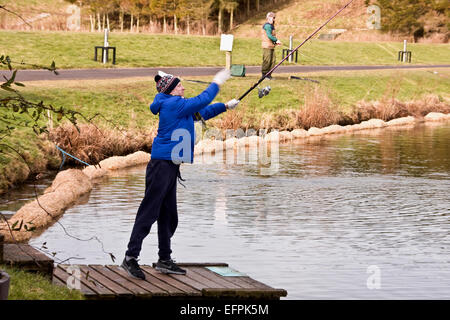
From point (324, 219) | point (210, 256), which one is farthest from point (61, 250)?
point (324, 219)

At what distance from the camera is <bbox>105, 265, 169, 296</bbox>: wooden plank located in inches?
384

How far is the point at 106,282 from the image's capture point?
1010cm

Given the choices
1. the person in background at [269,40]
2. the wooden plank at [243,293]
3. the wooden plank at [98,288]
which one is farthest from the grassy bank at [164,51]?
the wooden plank at [243,293]

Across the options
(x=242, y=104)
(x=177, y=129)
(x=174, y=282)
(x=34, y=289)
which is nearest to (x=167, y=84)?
(x=177, y=129)

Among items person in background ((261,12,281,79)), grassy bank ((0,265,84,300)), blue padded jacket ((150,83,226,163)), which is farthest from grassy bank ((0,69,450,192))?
grassy bank ((0,265,84,300))

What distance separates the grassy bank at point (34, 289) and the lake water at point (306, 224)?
269 cm

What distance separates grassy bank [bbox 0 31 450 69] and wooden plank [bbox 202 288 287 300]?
23215mm

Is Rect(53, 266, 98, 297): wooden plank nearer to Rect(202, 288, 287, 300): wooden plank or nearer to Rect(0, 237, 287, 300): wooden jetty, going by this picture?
Rect(0, 237, 287, 300): wooden jetty

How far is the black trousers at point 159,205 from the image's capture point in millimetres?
10289

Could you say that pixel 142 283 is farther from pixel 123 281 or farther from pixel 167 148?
pixel 167 148

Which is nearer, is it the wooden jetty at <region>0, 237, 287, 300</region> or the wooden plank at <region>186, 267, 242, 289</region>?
the wooden jetty at <region>0, 237, 287, 300</region>

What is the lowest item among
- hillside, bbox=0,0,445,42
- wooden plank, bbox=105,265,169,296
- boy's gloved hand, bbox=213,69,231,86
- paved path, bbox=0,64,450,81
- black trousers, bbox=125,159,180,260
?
wooden plank, bbox=105,265,169,296
